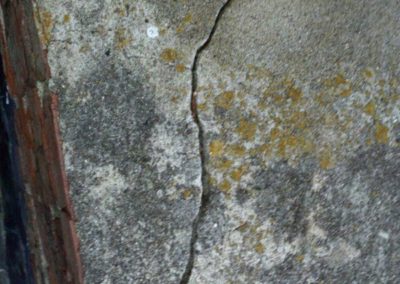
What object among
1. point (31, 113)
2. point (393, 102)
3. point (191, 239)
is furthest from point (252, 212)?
point (31, 113)

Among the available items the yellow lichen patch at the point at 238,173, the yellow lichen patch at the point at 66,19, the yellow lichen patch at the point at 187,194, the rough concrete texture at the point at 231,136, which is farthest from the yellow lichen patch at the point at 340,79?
the yellow lichen patch at the point at 66,19

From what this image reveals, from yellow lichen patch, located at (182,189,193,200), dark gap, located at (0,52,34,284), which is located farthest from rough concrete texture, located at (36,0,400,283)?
dark gap, located at (0,52,34,284)

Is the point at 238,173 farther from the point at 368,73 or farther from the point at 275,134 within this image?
the point at 368,73

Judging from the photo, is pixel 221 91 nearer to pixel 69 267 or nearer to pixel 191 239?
pixel 191 239

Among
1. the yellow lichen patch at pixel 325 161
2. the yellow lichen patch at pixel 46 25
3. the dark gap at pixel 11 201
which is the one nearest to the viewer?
the yellow lichen patch at pixel 46 25

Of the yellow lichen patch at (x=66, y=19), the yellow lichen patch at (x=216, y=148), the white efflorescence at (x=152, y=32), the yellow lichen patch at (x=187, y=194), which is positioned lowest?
the yellow lichen patch at (x=187, y=194)

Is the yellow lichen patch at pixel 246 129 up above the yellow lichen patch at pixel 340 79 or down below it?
below

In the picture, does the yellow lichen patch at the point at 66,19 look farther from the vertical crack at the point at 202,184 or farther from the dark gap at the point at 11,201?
the dark gap at the point at 11,201
